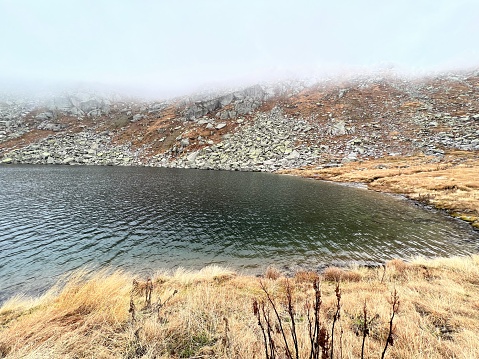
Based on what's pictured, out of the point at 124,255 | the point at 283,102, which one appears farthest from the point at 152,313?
the point at 283,102

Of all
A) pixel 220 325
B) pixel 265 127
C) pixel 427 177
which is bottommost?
pixel 427 177

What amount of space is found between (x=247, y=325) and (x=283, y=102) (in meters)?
121

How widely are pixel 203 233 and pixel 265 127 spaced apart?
273 feet

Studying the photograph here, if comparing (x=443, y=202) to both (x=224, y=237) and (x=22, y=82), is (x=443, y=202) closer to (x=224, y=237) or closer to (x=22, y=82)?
(x=224, y=237)

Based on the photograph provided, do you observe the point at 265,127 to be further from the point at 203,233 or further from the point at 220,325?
the point at 220,325

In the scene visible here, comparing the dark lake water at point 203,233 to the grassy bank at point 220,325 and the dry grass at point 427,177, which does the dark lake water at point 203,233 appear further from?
the grassy bank at point 220,325

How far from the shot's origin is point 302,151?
81.7 m

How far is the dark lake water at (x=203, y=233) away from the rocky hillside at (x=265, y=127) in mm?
44913

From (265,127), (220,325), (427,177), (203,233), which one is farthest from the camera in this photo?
(265,127)

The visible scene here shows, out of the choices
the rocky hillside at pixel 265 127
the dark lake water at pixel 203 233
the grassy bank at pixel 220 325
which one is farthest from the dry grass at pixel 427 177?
the grassy bank at pixel 220 325

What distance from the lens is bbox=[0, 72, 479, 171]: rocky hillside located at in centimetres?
7631

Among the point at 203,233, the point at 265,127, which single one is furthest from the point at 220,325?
the point at 265,127

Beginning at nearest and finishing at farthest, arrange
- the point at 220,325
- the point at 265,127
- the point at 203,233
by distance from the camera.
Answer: the point at 220,325 → the point at 203,233 → the point at 265,127

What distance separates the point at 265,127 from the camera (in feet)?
321
